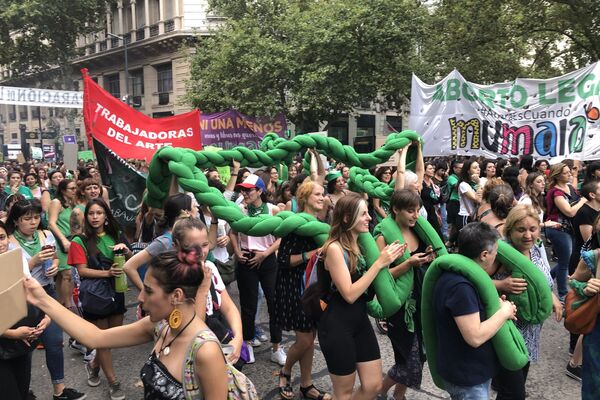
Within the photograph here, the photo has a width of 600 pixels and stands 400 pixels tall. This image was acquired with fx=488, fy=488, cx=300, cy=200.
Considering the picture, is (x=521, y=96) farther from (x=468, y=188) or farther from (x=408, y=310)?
(x=408, y=310)

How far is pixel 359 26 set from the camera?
15633 mm

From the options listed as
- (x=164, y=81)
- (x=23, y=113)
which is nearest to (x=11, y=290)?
(x=164, y=81)

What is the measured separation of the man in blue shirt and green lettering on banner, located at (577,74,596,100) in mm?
5856

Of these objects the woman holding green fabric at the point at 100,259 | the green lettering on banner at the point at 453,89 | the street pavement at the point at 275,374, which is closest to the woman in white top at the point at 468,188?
the green lettering on banner at the point at 453,89

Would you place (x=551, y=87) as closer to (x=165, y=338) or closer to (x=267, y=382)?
(x=267, y=382)

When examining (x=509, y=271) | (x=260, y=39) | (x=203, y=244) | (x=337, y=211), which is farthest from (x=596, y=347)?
(x=260, y=39)

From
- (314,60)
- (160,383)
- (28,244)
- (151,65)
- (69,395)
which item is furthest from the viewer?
(151,65)

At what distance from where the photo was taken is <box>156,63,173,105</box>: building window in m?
29.9

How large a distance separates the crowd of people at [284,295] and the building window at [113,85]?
30.7 meters

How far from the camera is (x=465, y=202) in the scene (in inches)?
277

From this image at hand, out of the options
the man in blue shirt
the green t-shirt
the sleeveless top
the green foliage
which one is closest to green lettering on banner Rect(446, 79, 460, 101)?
the green t-shirt

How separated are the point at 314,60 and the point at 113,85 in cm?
2213

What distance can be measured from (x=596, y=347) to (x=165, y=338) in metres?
2.48

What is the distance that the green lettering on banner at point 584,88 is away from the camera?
7.12 m
